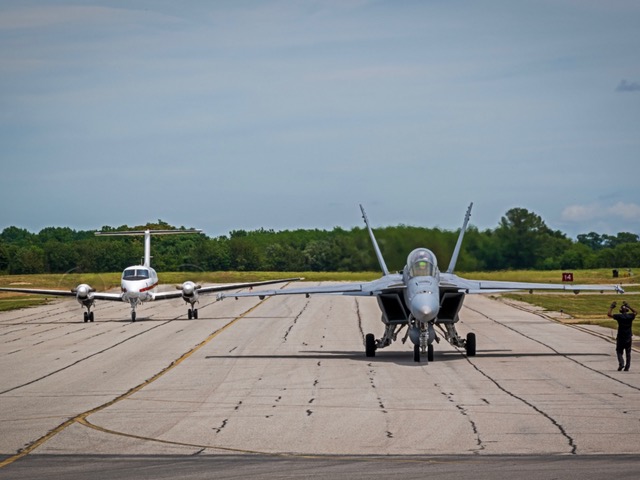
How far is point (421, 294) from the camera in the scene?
88.5 ft

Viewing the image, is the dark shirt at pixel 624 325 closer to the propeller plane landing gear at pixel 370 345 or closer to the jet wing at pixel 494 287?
the jet wing at pixel 494 287

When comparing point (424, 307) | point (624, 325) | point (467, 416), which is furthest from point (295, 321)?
point (467, 416)

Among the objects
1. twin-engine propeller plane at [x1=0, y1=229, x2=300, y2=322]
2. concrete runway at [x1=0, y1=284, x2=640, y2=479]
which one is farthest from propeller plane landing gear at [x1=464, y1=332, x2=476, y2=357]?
twin-engine propeller plane at [x1=0, y1=229, x2=300, y2=322]

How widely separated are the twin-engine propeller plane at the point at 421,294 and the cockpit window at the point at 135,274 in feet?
65.5

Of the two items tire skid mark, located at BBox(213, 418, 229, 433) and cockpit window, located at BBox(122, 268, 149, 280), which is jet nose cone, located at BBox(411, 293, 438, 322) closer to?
tire skid mark, located at BBox(213, 418, 229, 433)

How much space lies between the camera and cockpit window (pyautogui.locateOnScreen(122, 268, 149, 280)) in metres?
49.1

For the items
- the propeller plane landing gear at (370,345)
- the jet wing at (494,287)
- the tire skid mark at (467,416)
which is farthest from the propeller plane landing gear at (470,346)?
the tire skid mark at (467,416)

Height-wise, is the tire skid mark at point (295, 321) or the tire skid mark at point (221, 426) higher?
the tire skid mark at point (295, 321)

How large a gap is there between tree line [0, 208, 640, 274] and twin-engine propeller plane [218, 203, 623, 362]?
14.1 meters

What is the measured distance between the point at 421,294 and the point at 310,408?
759cm

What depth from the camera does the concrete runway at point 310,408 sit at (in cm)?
1441

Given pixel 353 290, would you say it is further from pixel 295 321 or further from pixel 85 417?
pixel 295 321

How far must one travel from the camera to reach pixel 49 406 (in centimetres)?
2102

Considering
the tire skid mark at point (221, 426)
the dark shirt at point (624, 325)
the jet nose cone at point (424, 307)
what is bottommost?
the tire skid mark at point (221, 426)
